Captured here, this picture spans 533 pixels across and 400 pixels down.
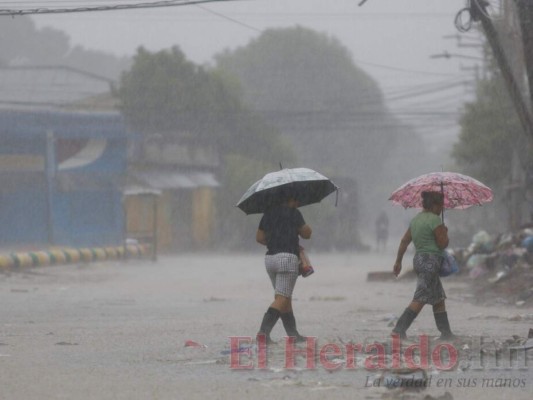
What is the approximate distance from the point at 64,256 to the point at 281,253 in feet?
73.9

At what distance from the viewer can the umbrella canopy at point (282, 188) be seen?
10516 mm

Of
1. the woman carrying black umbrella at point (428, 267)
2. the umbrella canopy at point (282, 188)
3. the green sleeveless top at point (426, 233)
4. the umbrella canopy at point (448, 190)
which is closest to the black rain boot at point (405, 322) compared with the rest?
the woman carrying black umbrella at point (428, 267)

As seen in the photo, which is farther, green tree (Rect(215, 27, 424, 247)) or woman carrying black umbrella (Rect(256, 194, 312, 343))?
green tree (Rect(215, 27, 424, 247))

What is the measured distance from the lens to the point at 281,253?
1044 cm

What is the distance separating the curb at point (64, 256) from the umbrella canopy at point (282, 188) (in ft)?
58.7

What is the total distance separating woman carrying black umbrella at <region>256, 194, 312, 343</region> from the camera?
10.4 m

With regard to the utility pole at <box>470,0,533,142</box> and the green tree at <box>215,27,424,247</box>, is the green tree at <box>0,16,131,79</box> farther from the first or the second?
the utility pole at <box>470,0,533,142</box>

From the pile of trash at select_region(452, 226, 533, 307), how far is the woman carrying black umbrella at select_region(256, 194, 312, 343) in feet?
25.6

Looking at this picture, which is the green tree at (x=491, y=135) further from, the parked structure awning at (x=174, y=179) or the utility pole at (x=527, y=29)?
the utility pole at (x=527, y=29)

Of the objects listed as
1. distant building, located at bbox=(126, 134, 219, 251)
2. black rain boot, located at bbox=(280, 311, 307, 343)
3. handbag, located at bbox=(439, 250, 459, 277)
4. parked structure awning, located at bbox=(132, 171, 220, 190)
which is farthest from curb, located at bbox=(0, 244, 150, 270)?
handbag, located at bbox=(439, 250, 459, 277)

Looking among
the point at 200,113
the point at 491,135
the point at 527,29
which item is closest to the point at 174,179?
the point at 200,113

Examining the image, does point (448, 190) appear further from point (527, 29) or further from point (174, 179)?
point (174, 179)

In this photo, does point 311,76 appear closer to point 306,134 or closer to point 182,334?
point 306,134

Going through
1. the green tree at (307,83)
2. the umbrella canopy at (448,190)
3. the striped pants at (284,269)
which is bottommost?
the striped pants at (284,269)
